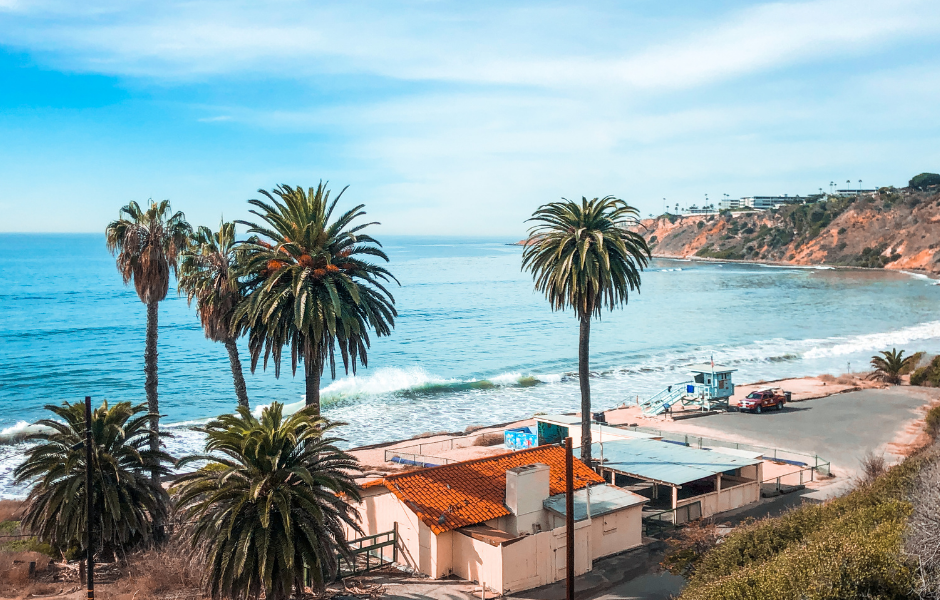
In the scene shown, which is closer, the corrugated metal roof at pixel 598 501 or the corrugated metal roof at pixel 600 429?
the corrugated metal roof at pixel 598 501

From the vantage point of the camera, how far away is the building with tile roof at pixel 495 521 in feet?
73.8

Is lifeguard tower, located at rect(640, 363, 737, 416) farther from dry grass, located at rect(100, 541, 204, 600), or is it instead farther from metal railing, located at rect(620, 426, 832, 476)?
dry grass, located at rect(100, 541, 204, 600)

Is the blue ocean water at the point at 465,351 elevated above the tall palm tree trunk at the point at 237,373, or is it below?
below

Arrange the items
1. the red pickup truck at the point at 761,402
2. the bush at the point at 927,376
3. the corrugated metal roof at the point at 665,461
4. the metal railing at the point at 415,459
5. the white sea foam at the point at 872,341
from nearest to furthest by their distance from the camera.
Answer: the corrugated metal roof at the point at 665,461 → the metal railing at the point at 415,459 → the red pickup truck at the point at 761,402 → the bush at the point at 927,376 → the white sea foam at the point at 872,341

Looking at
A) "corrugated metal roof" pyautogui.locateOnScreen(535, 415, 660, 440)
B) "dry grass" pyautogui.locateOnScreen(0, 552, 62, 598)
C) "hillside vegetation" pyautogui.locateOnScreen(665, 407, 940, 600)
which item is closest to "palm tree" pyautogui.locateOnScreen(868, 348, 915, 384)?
"corrugated metal roof" pyautogui.locateOnScreen(535, 415, 660, 440)

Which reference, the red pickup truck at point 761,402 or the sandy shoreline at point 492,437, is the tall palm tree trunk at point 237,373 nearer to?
the sandy shoreline at point 492,437

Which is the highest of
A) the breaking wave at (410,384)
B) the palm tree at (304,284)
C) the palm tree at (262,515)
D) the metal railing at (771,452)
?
the palm tree at (304,284)

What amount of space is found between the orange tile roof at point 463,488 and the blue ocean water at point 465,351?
85.1 feet

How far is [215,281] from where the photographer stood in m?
28.1

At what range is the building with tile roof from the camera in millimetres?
22484

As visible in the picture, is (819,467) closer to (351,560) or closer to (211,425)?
(351,560)

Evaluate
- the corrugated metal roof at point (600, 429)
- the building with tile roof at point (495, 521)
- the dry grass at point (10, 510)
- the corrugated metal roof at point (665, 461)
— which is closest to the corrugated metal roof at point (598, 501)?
the building with tile roof at point (495, 521)

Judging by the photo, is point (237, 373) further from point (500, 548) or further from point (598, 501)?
point (598, 501)

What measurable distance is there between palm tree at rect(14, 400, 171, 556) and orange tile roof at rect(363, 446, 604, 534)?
750 cm
